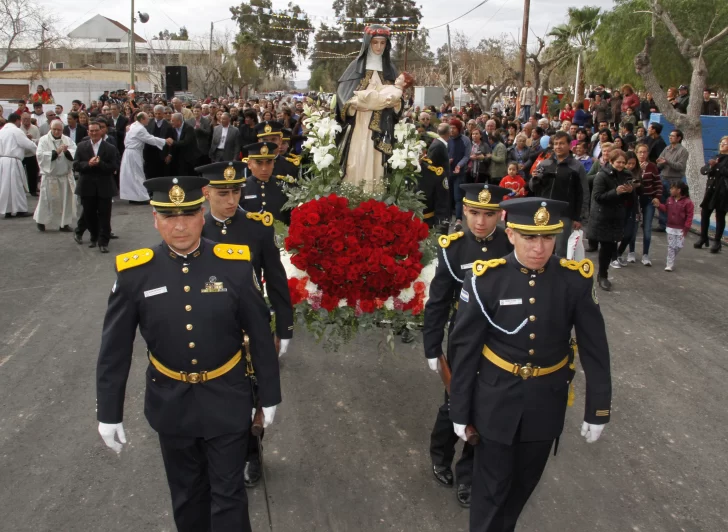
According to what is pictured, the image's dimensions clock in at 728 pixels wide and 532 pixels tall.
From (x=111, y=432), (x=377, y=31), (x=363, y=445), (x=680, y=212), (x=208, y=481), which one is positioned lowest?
(x=363, y=445)

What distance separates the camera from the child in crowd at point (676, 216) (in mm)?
9422

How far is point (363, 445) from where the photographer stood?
194 inches

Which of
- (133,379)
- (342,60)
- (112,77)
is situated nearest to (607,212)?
(133,379)

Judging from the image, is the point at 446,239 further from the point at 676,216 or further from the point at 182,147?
the point at 182,147

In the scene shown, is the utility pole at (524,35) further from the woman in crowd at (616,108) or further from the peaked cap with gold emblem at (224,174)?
the peaked cap with gold emblem at (224,174)

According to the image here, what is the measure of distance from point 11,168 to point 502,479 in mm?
12488

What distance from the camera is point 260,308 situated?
11.1 feet

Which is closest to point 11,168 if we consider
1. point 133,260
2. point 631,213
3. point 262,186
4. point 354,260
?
point 262,186

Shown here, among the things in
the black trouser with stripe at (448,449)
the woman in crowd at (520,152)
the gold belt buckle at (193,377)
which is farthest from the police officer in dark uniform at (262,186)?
the woman in crowd at (520,152)

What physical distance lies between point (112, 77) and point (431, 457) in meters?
60.1

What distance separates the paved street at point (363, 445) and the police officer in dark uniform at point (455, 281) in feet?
0.58

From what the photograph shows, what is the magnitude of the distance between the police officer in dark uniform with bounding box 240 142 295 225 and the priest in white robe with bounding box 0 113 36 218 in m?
8.41

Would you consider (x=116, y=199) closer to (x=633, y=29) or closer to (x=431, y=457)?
(x=431, y=457)

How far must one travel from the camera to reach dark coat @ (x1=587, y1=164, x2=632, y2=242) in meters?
8.74
